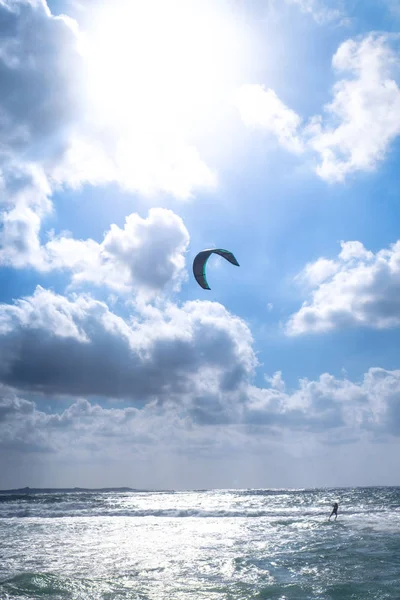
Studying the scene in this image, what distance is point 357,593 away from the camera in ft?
39.1

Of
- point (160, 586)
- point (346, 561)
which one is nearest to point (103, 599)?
point (160, 586)

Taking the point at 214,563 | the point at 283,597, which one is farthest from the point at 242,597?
the point at 214,563

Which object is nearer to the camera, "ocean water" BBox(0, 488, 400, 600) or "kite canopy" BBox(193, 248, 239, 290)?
"ocean water" BBox(0, 488, 400, 600)

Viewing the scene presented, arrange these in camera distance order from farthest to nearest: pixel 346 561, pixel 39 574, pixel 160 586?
pixel 346 561
pixel 39 574
pixel 160 586

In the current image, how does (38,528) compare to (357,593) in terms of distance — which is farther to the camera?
(38,528)

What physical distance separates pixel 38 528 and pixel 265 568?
20.2 m

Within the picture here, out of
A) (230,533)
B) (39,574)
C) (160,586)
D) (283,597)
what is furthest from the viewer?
(230,533)

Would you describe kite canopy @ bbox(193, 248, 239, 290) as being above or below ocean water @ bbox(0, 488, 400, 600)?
above

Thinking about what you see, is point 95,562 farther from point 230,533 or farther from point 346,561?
point 230,533

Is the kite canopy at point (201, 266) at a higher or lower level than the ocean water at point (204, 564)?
higher

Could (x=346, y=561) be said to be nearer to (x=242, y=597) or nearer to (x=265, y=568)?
(x=265, y=568)

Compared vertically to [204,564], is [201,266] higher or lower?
higher

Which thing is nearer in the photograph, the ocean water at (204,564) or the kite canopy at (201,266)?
the ocean water at (204,564)

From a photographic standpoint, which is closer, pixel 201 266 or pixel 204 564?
pixel 204 564
